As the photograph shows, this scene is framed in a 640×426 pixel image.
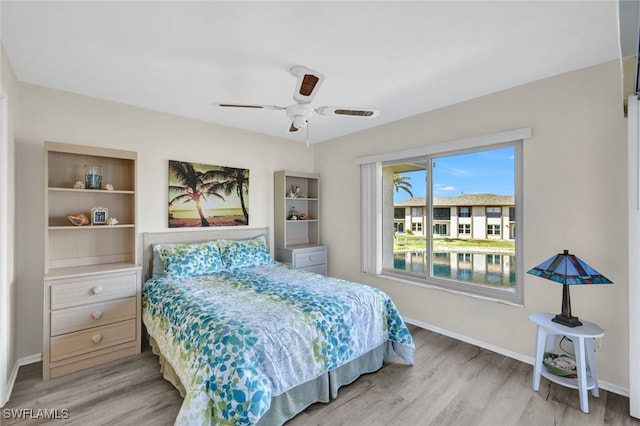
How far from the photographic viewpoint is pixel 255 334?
182cm

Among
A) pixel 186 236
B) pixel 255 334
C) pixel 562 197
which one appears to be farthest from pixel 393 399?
pixel 186 236

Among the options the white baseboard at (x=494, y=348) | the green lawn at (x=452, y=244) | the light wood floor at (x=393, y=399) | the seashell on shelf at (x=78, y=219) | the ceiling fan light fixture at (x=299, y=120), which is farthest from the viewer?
the green lawn at (x=452, y=244)

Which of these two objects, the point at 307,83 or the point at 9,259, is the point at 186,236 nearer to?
the point at 9,259

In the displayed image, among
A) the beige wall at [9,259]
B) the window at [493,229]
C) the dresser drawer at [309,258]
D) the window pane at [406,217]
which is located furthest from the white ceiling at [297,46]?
the dresser drawer at [309,258]

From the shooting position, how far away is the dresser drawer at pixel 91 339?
2.46 m

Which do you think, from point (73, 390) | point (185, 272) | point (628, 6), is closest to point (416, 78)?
point (628, 6)

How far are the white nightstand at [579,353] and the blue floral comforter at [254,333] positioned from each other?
962 millimetres

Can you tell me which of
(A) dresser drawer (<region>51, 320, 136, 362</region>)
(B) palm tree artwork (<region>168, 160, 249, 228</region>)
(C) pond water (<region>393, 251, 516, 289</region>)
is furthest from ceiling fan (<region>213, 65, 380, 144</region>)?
(A) dresser drawer (<region>51, 320, 136, 362</region>)

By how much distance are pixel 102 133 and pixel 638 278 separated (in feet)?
15.2

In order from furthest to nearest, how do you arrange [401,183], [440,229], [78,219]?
[401,183] → [440,229] → [78,219]

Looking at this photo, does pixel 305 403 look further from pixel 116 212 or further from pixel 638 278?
pixel 116 212

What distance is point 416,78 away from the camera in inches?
101

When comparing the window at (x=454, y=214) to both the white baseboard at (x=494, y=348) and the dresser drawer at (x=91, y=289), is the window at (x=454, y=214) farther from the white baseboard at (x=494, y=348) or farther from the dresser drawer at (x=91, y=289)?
the dresser drawer at (x=91, y=289)

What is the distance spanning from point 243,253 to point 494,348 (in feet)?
9.38
